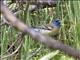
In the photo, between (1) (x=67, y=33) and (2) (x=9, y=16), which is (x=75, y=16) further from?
(2) (x=9, y=16)

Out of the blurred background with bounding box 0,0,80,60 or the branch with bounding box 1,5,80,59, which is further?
the blurred background with bounding box 0,0,80,60

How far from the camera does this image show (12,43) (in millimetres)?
783

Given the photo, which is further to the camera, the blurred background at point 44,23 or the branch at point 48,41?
the blurred background at point 44,23

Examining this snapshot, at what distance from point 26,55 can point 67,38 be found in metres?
0.12

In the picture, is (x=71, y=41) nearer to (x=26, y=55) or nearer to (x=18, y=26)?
(x=26, y=55)

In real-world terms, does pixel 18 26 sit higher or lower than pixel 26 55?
higher

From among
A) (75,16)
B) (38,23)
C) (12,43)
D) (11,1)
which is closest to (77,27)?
(75,16)

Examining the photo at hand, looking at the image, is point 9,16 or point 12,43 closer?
point 9,16

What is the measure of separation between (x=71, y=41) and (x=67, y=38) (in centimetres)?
4

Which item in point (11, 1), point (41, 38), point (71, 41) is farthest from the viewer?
point (11, 1)

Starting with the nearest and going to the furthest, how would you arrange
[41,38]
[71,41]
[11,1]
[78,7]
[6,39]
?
[41,38] < [78,7] < [71,41] < [6,39] < [11,1]

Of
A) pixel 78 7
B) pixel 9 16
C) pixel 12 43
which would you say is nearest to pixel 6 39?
pixel 12 43

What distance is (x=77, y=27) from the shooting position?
53 cm

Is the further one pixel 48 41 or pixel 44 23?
pixel 44 23
